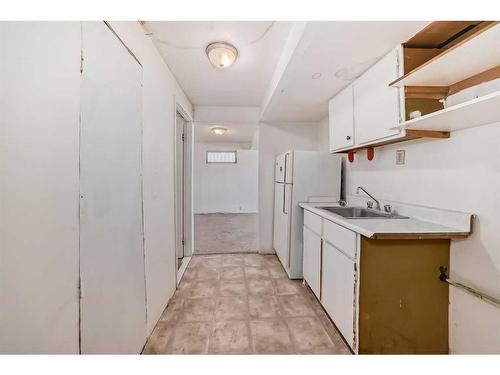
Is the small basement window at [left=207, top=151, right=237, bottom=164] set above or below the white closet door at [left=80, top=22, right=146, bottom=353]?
above

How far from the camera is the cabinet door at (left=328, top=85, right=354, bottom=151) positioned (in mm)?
2045

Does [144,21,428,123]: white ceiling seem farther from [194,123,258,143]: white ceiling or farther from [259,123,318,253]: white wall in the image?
[194,123,258,143]: white ceiling

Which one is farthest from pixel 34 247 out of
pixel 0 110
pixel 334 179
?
pixel 334 179

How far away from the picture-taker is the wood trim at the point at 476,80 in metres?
1.19

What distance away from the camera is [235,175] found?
7172mm

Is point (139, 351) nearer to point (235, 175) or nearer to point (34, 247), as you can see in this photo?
point (34, 247)

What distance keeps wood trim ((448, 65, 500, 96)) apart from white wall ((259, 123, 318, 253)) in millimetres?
2191

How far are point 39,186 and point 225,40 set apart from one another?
1.68 metres

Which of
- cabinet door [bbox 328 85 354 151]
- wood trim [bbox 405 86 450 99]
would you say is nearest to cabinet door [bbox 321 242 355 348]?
cabinet door [bbox 328 85 354 151]

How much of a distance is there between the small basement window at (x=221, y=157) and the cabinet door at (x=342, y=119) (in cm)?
499

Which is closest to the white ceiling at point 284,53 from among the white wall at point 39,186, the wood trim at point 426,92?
the wood trim at point 426,92

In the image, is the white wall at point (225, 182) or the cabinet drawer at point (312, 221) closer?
the cabinet drawer at point (312, 221)

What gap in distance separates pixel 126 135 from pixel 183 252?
2.40 m

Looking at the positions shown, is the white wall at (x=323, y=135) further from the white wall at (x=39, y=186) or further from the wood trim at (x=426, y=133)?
the white wall at (x=39, y=186)
